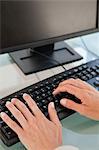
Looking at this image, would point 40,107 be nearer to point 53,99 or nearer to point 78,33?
point 53,99

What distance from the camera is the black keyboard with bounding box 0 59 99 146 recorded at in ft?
2.32

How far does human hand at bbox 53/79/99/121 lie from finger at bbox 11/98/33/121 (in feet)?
0.35

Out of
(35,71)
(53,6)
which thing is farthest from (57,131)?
(53,6)

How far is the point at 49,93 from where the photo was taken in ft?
2.73

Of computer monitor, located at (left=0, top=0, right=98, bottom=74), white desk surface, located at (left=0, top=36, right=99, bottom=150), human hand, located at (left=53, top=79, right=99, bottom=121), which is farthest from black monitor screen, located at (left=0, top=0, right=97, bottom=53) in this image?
human hand, located at (left=53, top=79, right=99, bottom=121)

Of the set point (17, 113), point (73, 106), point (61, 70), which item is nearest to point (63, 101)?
point (73, 106)

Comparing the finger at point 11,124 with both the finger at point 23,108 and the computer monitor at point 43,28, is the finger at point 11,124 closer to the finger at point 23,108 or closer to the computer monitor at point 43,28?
the finger at point 23,108

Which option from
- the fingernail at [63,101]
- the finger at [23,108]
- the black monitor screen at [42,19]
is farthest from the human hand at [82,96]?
the black monitor screen at [42,19]

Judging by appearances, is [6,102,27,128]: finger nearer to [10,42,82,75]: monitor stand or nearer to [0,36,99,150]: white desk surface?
[0,36,99,150]: white desk surface

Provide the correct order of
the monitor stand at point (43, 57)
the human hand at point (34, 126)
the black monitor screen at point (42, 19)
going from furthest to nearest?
the monitor stand at point (43, 57)
the black monitor screen at point (42, 19)
the human hand at point (34, 126)

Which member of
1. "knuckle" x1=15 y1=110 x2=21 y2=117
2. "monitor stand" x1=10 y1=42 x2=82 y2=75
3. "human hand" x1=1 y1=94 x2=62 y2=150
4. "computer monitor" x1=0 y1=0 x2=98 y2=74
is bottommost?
"human hand" x1=1 y1=94 x2=62 y2=150

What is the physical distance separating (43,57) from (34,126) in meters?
0.40

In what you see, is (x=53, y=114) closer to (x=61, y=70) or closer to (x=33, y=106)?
(x=33, y=106)

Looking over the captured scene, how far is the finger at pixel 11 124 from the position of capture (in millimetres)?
700
